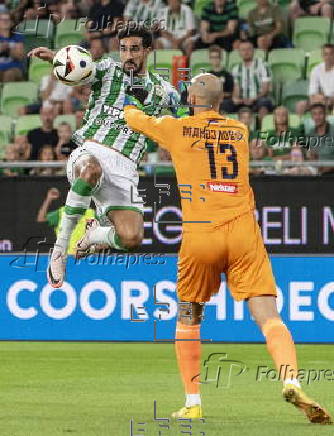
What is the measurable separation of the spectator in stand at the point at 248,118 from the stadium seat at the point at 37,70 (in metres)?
3.39

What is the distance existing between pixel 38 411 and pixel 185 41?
367 inches

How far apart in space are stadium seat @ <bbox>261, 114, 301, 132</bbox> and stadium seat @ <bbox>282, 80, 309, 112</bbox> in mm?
913

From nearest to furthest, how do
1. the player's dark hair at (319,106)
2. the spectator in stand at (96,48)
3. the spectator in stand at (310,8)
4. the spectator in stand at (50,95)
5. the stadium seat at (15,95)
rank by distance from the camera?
the player's dark hair at (319,106) → the spectator in stand at (50,95) → the spectator in stand at (96,48) → the stadium seat at (15,95) → the spectator in stand at (310,8)

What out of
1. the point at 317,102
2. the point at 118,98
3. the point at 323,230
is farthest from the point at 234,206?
the point at 317,102

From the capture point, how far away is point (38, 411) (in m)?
8.94

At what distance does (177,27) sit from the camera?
17.5 meters

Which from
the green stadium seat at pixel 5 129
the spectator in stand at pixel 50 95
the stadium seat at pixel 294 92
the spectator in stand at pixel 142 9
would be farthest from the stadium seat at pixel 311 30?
the green stadium seat at pixel 5 129

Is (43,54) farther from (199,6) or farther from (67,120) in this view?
(199,6)

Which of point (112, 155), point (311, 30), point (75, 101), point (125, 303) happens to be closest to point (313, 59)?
point (311, 30)

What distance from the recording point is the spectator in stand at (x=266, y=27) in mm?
17469

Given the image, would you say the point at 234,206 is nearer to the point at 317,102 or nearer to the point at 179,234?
the point at 179,234

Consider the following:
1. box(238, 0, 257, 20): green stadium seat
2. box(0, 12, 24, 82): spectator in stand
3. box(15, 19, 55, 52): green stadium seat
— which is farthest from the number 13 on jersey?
box(0, 12, 24, 82): spectator in stand

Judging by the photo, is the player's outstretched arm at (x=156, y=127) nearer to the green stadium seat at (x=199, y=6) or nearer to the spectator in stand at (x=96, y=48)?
the spectator in stand at (x=96, y=48)

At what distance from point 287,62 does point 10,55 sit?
3.92 m
